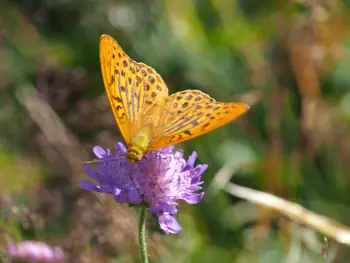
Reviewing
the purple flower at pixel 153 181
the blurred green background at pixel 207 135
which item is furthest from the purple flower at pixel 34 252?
the purple flower at pixel 153 181


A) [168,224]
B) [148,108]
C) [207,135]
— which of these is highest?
[148,108]

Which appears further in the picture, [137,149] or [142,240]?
[137,149]

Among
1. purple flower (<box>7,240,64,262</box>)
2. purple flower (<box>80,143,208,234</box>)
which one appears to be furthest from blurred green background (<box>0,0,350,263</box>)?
purple flower (<box>80,143,208,234</box>)

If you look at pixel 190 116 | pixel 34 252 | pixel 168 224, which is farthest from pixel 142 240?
pixel 34 252

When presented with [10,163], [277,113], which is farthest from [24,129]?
[277,113]

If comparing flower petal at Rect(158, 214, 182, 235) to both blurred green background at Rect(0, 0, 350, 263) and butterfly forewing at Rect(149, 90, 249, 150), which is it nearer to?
butterfly forewing at Rect(149, 90, 249, 150)

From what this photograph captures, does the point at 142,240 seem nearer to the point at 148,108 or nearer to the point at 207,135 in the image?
the point at 148,108
